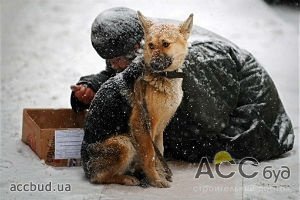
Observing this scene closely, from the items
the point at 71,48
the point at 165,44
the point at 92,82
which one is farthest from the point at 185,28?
the point at 71,48

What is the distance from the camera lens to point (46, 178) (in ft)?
19.8

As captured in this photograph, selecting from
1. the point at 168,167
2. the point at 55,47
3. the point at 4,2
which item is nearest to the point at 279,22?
the point at 55,47

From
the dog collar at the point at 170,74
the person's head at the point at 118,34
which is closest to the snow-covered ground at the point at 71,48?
the dog collar at the point at 170,74

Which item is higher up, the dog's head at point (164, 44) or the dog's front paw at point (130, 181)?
the dog's head at point (164, 44)

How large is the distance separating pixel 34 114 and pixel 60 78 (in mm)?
2073

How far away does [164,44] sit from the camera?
545 cm

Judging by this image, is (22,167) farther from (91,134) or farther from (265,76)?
(265,76)

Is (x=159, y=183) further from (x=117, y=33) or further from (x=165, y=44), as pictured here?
(x=117, y=33)

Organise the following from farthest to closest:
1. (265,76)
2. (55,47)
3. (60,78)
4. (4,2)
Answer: (4,2)
(55,47)
(60,78)
(265,76)

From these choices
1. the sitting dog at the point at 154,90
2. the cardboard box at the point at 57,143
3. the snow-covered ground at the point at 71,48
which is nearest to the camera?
the sitting dog at the point at 154,90

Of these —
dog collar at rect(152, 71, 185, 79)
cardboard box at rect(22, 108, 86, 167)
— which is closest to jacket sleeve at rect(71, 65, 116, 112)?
cardboard box at rect(22, 108, 86, 167)

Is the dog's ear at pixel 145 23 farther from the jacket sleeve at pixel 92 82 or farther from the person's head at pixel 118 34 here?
the jacket sleeve at pixel 92 82

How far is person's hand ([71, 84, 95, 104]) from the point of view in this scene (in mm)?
6637

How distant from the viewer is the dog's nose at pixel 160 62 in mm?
5418
